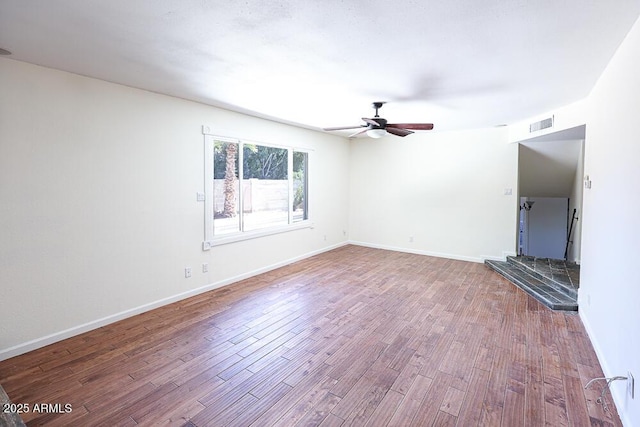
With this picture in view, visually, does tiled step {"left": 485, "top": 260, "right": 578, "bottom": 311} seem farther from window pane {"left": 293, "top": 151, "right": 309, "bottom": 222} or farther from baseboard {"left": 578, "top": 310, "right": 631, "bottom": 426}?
window pane {"left": 293, "top": 151, "right": 309, "bottom": 222}

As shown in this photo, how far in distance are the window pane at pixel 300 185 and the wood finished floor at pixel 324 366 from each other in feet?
7.45

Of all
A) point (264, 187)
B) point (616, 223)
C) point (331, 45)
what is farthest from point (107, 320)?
point (616, 223)

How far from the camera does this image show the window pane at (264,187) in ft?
16.3

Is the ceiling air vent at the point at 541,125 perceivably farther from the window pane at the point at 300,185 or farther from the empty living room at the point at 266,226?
the window pane at the point at 300,185

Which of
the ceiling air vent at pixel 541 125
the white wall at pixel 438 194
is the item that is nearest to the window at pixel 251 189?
the white wall at pixel 438 194

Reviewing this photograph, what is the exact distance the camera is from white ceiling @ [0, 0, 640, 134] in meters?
1.83

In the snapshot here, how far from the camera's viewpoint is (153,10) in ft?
6.05

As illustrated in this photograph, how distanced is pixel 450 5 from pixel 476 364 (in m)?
2.69

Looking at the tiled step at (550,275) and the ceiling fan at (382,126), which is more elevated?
the ceiling fan at (382,126)

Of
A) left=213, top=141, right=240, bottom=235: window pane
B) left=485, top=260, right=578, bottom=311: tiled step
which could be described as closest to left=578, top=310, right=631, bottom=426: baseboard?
left=485, top=260, right=578, bottom=311: tiled step

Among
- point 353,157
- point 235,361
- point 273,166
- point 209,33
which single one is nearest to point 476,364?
point 235,361

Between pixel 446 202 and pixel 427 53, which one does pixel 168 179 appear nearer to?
pixel 427 53

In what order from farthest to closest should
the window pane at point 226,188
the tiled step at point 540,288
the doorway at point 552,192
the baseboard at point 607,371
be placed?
the doorway at point 552,192
the window pane at point 226,188
the tiled step at point 540,288
the baseboard at point 607,371

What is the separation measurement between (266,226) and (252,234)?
0.42 m
